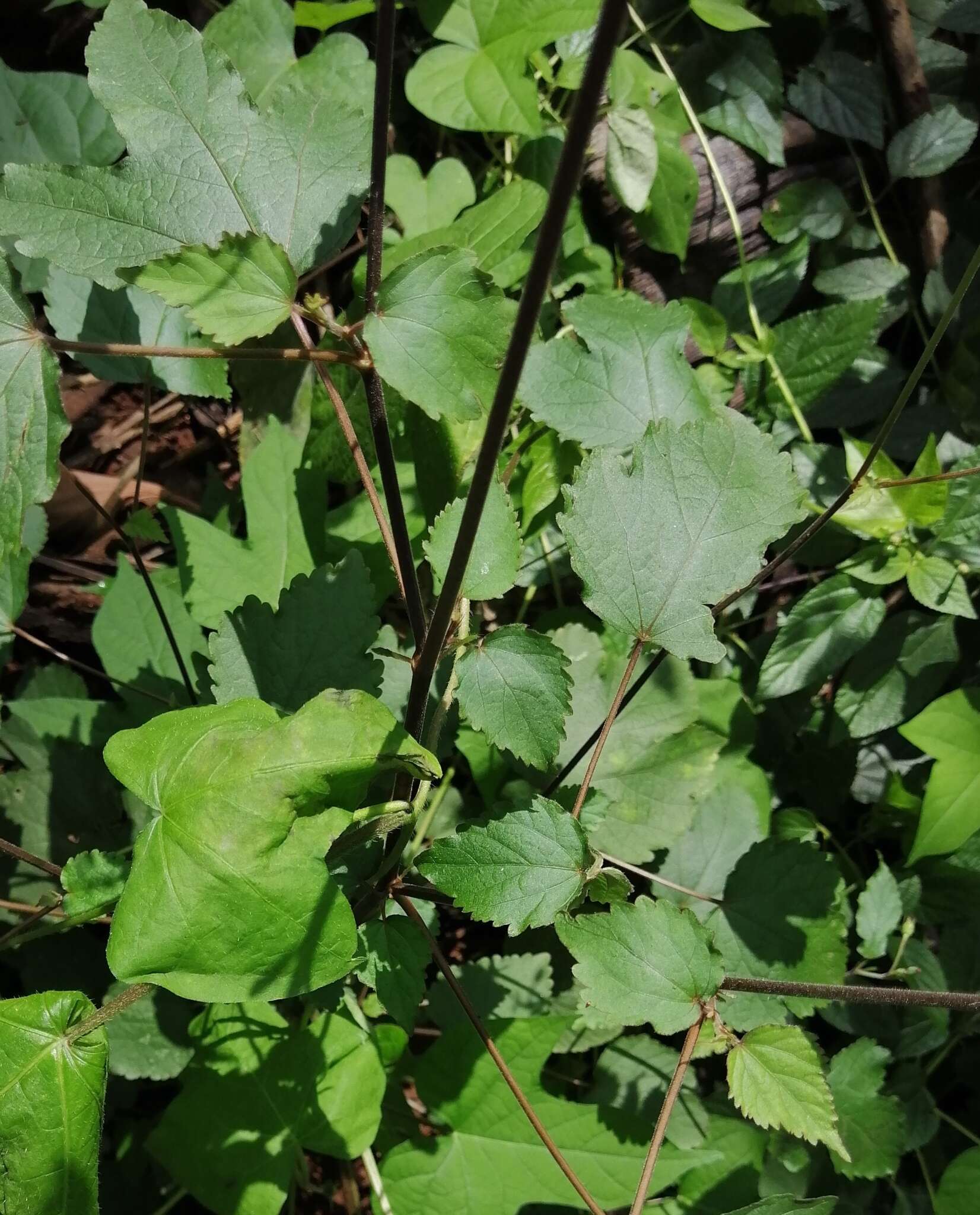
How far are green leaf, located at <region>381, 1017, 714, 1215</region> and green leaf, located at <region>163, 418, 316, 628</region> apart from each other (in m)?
0.65

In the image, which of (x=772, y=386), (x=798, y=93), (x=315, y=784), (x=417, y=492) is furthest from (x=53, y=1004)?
(x=798, y=93)

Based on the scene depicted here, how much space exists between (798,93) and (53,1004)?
67.9 inches

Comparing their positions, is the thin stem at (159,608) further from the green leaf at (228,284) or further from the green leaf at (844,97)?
the green leaf at (844,97)

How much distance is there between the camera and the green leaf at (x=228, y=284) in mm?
645

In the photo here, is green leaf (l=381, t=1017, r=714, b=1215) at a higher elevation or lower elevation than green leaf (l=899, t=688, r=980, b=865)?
lower

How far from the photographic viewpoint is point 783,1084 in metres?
0.78

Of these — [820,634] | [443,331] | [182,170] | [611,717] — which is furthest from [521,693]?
[820,634]

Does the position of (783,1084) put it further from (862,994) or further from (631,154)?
(631,154)

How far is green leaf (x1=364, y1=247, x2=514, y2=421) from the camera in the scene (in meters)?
0.67

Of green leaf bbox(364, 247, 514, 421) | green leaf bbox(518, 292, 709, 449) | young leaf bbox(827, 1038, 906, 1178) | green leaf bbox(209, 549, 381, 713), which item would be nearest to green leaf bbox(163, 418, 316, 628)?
Answer: green leaf bbox(209, 549, 381, 713)

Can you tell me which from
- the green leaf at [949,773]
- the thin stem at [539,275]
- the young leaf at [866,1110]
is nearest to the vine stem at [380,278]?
the thin stem at [539,275]

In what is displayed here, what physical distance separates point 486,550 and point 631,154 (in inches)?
35.1

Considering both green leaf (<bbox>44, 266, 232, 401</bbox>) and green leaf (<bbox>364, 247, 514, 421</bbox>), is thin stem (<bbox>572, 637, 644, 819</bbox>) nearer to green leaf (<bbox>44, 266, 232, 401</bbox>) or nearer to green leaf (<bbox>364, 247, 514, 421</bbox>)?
green leaf (<bbox>364, 247, 514, 421</bbox>)

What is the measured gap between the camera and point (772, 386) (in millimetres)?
1509
